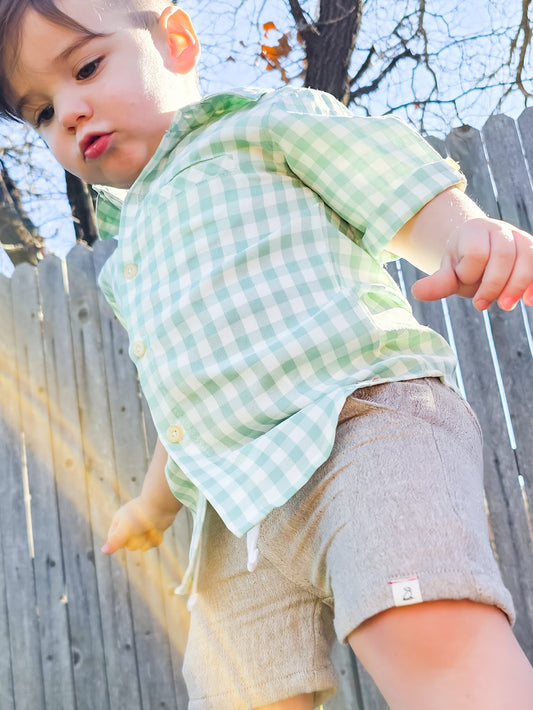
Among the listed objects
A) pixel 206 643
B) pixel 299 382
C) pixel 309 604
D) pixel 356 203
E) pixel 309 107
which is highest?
pixel 309 107

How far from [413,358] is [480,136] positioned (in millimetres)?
2271

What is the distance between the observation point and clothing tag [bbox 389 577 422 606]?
813 millimetres

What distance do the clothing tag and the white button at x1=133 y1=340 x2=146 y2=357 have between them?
0.60 meters

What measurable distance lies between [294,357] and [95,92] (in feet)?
2.31

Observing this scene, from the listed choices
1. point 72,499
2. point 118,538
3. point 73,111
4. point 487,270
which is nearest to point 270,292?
point 487,270

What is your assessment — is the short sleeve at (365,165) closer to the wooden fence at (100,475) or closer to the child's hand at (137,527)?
the child's hand at (137,527)

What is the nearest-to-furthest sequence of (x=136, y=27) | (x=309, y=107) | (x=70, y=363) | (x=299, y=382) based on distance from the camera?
(x=299, y=382) < (x=309, y=107) < (x=136, y=27) < (x=70, y=363)

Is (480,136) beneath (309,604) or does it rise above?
above

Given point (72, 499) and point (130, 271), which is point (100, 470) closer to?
point (72, 499)

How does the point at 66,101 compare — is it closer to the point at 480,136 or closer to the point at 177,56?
the point at 177,56

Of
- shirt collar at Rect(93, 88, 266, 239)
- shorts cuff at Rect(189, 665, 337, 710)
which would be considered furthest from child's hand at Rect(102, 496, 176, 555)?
shirt collar at Rect(93, 88, 266, 239)

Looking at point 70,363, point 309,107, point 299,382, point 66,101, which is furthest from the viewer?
point 70,363

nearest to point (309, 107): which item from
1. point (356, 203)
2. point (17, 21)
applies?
point (356, 203)

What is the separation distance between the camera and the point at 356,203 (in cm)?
115
